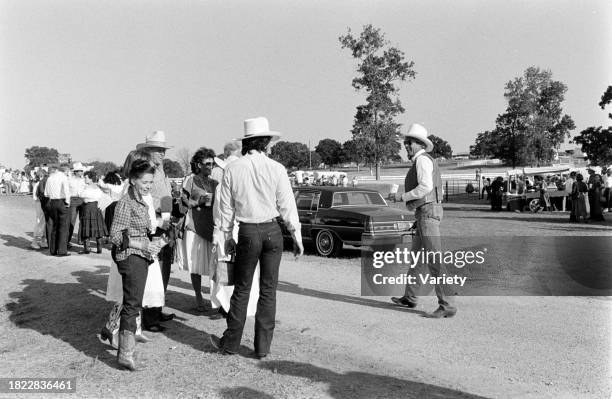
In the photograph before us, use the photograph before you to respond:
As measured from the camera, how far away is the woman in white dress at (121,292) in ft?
17.5

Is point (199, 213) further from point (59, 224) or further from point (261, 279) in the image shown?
point (59, 224)

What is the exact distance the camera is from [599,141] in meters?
44.7

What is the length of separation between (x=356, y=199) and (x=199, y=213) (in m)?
6.33

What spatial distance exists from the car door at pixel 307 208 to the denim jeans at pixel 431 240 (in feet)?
18.9

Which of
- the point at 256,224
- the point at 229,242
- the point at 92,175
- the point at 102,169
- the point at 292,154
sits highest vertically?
the point at 292,154

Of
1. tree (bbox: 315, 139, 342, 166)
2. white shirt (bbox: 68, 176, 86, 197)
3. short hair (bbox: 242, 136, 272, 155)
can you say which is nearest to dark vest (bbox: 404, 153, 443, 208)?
short hair (bbox: 242, 136, 272, 155)

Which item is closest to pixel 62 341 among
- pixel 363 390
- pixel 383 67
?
pixel 363 390

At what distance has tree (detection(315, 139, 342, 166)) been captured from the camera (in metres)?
134

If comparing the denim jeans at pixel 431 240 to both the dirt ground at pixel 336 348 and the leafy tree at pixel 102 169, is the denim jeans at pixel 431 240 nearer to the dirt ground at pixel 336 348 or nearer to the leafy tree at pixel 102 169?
the dirt ground at pixel 336 348

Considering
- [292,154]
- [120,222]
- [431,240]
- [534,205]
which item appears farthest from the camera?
[292,154]

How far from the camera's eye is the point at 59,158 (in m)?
13.0

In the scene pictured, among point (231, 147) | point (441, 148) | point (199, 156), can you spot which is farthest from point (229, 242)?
point (441, 148)

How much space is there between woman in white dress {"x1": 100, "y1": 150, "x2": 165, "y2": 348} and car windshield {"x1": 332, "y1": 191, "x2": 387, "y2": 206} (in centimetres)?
683

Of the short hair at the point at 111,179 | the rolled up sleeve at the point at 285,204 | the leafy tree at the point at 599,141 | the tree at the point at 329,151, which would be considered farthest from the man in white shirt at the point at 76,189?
the tree at the point at 329,151
